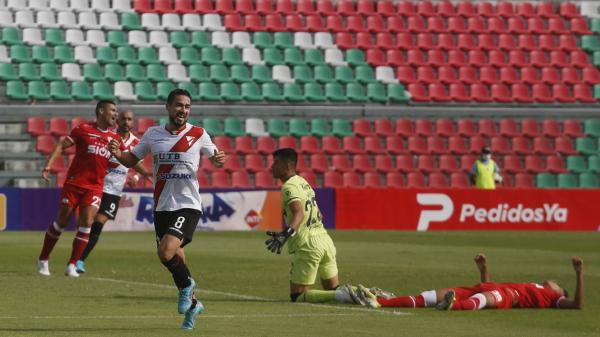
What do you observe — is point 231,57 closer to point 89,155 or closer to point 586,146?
point 586,146

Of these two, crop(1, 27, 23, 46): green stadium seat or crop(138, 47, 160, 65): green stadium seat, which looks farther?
crop(138, 47, 160, 65): green stadium seat

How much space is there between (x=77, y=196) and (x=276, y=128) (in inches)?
787

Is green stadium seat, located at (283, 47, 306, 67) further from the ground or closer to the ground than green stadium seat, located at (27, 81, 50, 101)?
further from the ground

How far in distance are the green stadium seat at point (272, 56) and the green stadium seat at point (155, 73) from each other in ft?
11.6

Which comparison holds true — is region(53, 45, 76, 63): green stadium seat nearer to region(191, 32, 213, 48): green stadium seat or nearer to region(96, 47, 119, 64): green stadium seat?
region(96, 47, 119, 64): green stadium seat

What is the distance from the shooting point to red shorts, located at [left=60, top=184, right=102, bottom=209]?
693 inches

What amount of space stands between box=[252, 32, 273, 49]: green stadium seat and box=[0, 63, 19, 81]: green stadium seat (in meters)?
7.68

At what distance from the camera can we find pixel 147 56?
38.2 meters

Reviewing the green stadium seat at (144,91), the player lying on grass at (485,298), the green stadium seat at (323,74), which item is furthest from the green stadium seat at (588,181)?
the player lying on grass at (485,298)

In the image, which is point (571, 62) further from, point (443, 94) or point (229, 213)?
point (229, 213)

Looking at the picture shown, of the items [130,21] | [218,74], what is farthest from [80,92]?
[218,74]

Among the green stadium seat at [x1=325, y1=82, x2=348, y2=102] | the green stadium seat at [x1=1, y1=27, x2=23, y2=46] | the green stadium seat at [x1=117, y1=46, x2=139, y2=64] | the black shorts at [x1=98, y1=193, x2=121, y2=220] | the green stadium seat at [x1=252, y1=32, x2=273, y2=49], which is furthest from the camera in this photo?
the green stadium seat at [x1=252, y1=32, x2=273, y2=49]

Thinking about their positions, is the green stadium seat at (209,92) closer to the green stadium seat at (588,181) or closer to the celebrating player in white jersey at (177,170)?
the green stadium seat at (588,181)

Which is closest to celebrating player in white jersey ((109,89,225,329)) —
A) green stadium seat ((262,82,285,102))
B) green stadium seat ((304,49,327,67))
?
green stadium seat ((262,82,285,102))
